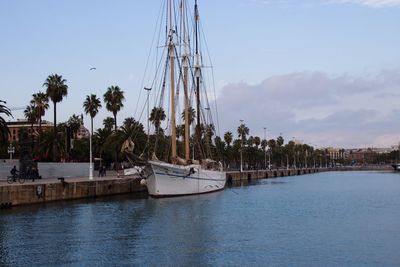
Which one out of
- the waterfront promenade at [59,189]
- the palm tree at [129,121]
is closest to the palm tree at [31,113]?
the palm tree at [129,121]

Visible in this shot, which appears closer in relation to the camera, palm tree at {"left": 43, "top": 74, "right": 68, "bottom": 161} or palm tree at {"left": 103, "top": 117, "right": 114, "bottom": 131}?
palm tree at {"left": 43, "top": 74, "right": 68, "bottom": 161}

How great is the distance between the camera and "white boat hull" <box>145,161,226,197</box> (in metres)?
58.3

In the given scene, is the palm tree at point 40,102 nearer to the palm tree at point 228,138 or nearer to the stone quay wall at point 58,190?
the stone quay wall at point 58,190

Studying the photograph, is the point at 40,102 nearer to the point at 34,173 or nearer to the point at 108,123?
the point at 108,123

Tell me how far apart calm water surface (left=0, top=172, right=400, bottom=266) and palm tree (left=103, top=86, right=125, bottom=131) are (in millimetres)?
58195

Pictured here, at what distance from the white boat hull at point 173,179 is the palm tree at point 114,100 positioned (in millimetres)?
45267

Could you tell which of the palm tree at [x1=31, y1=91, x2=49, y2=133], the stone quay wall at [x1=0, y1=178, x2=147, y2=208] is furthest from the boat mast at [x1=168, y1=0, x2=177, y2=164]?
the palm tree at [x1=31, y1=91, x2=49, y2=133]

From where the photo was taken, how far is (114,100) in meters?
109

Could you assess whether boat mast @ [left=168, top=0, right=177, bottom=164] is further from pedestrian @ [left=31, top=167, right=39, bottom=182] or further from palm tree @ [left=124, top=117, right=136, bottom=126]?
palm tree @ [left=124, top=117, right=136, bottom=126]

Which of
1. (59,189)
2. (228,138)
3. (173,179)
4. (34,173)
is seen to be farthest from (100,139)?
(228,138)

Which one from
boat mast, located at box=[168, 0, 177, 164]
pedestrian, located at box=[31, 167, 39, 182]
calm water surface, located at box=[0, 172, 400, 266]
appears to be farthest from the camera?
boat mast, located at box=[168, 0, 177, 164]

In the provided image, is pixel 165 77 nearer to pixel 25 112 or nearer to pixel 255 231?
pixel 255 231

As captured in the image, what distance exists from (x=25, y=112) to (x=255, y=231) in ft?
330

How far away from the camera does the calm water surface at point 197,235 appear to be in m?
25.6
